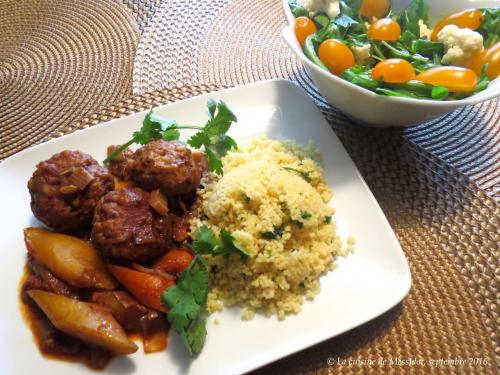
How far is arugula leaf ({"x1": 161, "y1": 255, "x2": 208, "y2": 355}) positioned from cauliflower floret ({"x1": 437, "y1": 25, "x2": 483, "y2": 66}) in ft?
5.09

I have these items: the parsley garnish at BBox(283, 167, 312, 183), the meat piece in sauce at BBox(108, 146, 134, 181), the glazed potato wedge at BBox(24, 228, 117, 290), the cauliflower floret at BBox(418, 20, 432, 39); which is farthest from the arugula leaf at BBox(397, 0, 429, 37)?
the glazed potato wedge at BBox(24, 228, 117, 290)

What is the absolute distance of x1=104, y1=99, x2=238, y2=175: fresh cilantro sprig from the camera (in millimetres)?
2131

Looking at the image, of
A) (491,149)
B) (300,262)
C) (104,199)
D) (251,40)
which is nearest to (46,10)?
(251,40)

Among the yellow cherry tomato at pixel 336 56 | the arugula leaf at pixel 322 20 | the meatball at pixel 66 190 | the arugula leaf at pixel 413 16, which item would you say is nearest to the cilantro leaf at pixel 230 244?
the meatball at pixel 66 190

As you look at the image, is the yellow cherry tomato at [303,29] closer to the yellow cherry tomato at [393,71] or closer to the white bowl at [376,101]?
the white bowl at [376,101]

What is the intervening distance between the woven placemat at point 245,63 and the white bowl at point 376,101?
29 cm

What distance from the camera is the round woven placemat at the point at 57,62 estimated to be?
272cm

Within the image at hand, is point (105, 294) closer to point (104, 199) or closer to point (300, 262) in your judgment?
point (104, 199)

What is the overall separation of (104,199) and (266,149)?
2.74 feet

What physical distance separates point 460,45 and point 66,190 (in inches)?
76.9

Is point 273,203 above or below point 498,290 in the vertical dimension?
above

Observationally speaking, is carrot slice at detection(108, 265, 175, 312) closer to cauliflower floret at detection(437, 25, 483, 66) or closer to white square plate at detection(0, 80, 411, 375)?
white square plate at detection(0, 80, 411, 375)

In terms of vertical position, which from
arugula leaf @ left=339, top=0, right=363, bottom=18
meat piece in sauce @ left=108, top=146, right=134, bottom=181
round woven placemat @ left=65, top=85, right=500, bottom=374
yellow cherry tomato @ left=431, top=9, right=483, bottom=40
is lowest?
round woven placemat @ left=65, top=85, right=500, bottom=374

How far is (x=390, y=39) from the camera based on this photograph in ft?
7.39
